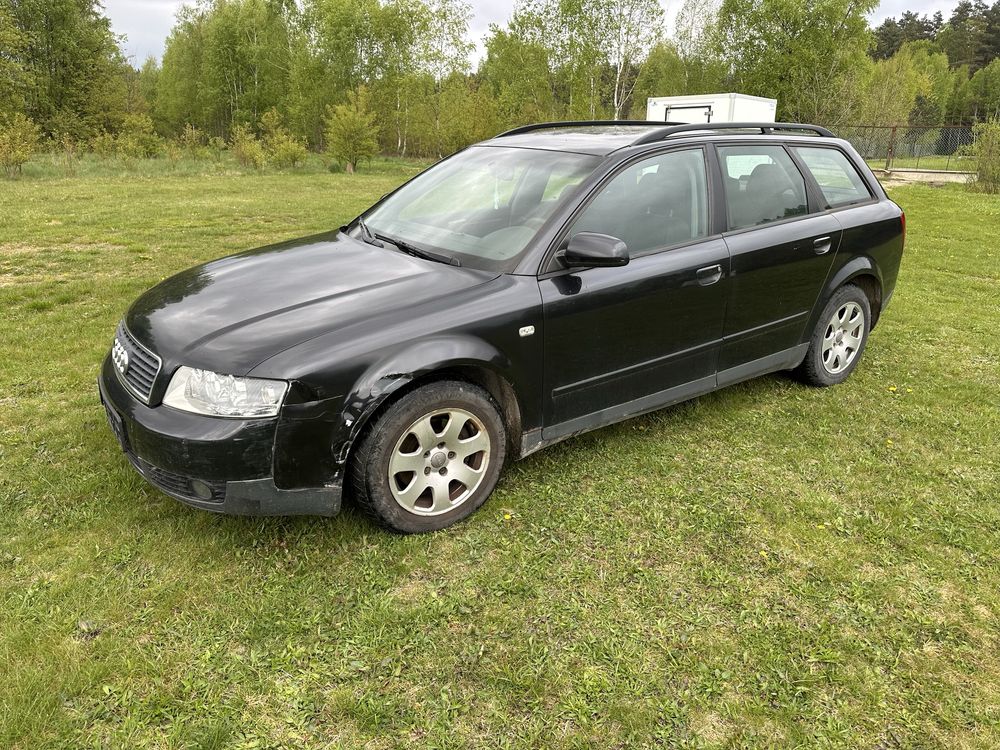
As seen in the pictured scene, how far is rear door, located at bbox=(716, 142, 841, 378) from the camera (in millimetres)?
3934

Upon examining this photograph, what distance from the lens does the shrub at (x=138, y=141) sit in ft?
78.3

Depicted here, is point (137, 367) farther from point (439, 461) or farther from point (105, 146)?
point (105, 146)

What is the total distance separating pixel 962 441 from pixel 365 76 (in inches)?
1450

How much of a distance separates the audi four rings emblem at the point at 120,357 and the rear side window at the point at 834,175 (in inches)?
159

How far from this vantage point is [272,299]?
3082 mm

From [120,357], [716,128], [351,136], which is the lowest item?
[120,357]

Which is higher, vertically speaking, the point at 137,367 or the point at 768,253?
the point at 768,253

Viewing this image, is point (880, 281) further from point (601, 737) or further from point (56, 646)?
point (56, 646)

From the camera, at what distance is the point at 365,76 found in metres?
35.9

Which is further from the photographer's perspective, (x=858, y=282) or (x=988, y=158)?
(x=988, y=158)

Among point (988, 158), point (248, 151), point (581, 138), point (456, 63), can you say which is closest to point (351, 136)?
point (248, 151)

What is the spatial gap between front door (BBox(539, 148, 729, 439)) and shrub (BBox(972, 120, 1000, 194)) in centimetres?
1748

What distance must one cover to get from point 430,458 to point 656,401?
1421mm

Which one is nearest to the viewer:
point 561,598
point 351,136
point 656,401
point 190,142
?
point 561,598
